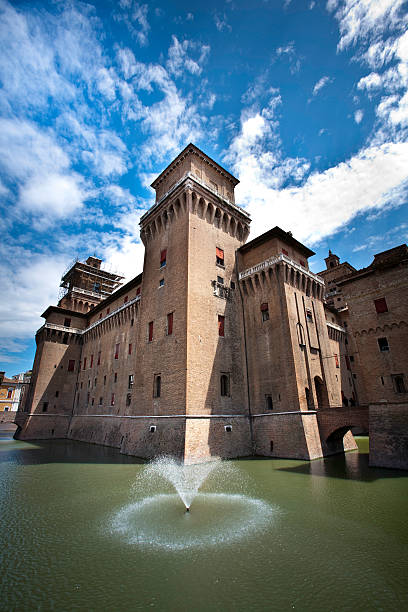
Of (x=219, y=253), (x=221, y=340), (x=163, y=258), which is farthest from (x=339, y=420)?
(x=163, y=258)

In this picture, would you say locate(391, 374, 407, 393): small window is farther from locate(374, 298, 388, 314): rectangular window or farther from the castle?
locate(374, 298, 388, 314): rectangular window

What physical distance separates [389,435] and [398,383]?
8.87 m

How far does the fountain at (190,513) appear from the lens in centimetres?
764

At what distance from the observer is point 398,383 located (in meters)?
22.2

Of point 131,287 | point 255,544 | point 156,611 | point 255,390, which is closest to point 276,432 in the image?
point 255,390

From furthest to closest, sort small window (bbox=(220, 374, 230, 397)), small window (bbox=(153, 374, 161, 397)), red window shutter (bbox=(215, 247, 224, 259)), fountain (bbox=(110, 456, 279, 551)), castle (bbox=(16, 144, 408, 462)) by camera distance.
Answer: red window shutter (bbox=(215, 247, 224, 259)), small window (bbox=(153, 374, 161, 397)), small window (bbox=(220, 374, 230, 397)), castle (bbox=(16, 144, 408, 462)), fountain (bbox=(110, 456, 279, 551))

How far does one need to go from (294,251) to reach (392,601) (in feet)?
78.6

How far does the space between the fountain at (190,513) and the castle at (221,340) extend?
12.3 ft

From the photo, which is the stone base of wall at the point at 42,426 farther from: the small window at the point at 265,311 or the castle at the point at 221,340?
the small window at the point at 265,311

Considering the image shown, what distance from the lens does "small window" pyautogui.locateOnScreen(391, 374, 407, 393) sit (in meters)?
21.9

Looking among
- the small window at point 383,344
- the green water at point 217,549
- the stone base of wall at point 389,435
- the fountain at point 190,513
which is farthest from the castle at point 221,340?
the green water at point 217,549

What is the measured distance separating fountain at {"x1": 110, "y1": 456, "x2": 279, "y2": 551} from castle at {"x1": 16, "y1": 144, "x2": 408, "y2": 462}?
12.3ft

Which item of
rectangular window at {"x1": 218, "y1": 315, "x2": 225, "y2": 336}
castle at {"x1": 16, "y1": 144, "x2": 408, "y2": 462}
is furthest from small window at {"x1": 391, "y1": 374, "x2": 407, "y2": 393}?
rectangular window at {"x1": 218, "y1": 315, "x2": 225, "y2": 336}

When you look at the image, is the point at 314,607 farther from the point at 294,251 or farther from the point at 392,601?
the point at 294,251
